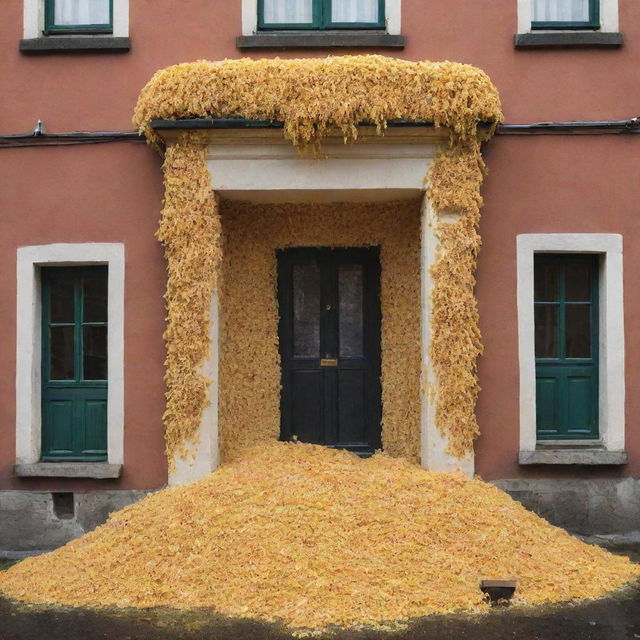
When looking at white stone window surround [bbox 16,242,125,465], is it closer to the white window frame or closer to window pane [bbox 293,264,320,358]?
window pane [bbox 293,264,320,358]

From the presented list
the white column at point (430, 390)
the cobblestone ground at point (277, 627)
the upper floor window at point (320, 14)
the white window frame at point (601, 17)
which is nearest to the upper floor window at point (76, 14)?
the upper floor window at point (320, 14)

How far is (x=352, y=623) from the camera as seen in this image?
4801 mm

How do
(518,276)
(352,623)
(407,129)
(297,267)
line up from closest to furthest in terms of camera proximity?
(352,623)
(407,129)
(518,276)
(297,267)

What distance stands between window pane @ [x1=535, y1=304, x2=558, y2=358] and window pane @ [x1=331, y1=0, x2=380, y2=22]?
3.44m

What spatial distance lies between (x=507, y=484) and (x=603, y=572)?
1345 millimetres

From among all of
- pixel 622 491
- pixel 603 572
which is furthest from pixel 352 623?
pixel 622 491

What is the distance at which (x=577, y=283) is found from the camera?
23.8 feet

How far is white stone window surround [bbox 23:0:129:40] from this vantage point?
7.04 m

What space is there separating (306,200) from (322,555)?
11.9ft

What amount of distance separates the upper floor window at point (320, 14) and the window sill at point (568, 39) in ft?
4.64

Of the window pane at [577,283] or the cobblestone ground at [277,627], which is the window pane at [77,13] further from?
the cobblestone ground at [277,627]

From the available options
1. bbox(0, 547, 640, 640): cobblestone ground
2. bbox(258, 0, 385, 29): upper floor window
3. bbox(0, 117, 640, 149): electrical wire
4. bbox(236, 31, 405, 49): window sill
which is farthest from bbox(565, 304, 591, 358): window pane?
bbox(258, 0, 385, 29): upper floor window

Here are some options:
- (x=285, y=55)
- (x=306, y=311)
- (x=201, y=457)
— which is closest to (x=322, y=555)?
(x=201, y=457)

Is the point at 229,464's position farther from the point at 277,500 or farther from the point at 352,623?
the point at 352,623
